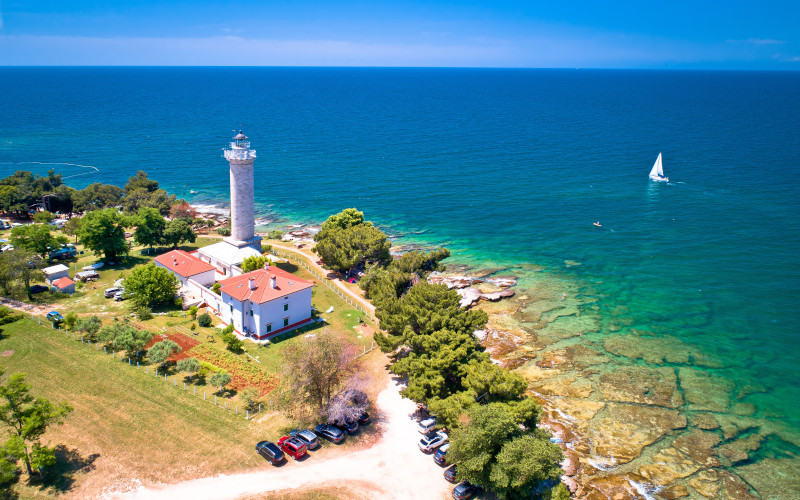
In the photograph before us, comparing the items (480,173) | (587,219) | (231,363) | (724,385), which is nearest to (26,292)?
(231,363)

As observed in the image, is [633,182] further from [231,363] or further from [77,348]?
[77,348]

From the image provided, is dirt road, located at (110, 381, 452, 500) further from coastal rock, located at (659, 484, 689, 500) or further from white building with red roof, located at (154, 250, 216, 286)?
white building with red roof, located at (154, 250, 216, 286)

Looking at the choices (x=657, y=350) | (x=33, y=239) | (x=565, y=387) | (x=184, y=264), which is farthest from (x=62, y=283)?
(x=657, y=350)

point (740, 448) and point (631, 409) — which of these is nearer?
point (740, 448)

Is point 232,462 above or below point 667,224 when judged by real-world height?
below

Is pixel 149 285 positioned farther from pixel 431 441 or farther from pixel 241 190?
pixel 431 441

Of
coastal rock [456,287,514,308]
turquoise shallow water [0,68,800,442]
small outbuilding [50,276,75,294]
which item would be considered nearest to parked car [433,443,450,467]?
coastal rock [456,287,514,308]
